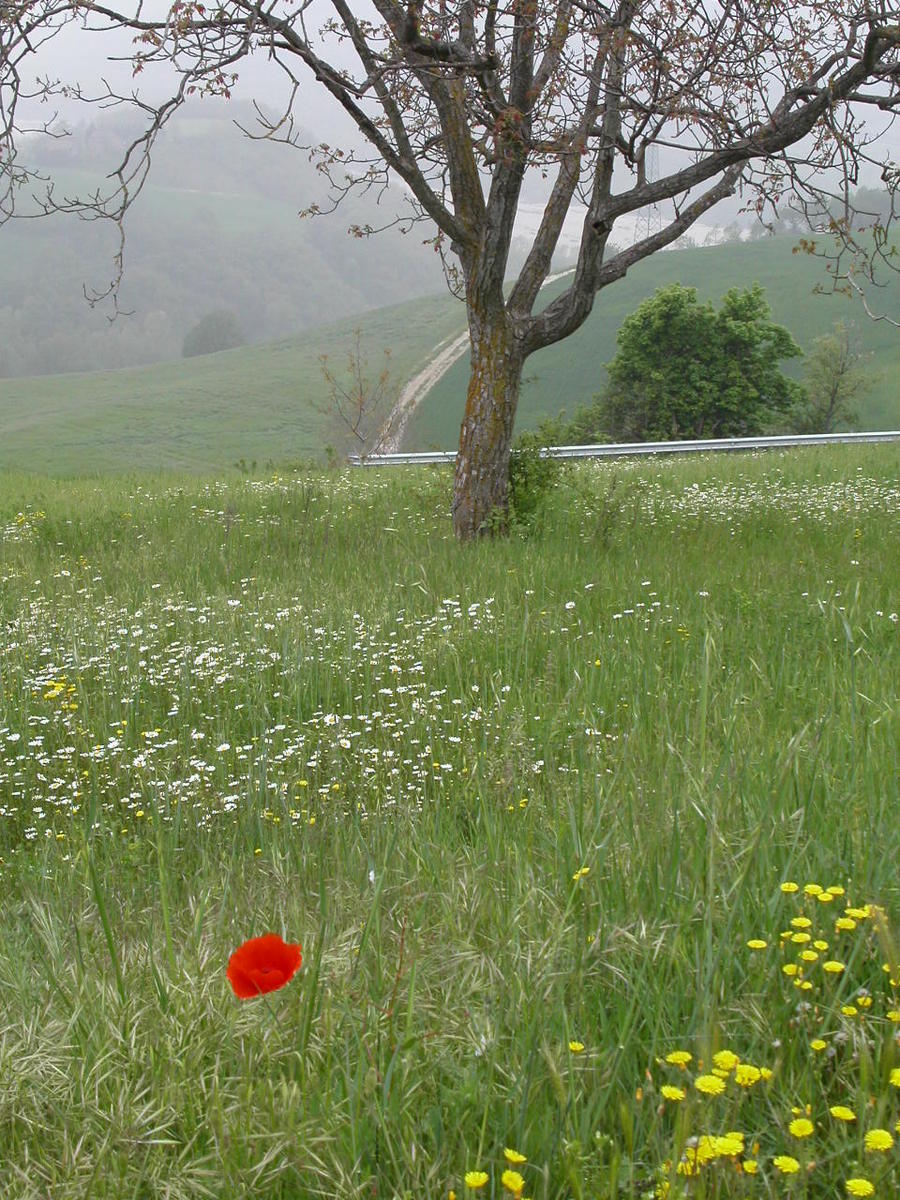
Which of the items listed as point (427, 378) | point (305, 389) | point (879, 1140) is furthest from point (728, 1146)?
point (305, 389)

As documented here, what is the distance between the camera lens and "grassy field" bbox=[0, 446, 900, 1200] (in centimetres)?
170

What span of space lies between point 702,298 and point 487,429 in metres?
72.7

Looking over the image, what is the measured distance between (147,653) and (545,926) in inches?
169

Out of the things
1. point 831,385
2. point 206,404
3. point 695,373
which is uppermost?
point 206,404

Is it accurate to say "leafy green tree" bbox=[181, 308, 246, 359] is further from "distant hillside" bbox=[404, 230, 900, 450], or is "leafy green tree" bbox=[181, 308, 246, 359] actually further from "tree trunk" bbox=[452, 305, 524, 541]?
"tree trunk" bbox=[452, 305, 524, 541]

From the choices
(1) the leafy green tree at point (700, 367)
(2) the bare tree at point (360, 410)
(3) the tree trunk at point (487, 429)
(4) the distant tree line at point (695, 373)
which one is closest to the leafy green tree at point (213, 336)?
(2) the bare tree at point (360, 410)

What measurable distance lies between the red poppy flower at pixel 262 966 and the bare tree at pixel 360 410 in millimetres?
33609

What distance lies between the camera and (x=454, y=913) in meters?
2.43

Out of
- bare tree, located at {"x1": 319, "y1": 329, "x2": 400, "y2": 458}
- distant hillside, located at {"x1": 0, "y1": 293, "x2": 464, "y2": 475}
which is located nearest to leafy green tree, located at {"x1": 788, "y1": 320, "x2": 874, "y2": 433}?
bare tree, located at {"x1": 319, "y1": 329, "x2": 400, "y2": 458}

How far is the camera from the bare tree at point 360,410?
135 ft

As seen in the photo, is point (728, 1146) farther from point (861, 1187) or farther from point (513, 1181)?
point (513, 1181)

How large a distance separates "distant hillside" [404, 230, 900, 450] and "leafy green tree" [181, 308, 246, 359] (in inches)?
3201

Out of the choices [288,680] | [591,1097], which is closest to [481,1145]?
[591,1097]

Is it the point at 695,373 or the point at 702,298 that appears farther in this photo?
the point at 702,298
